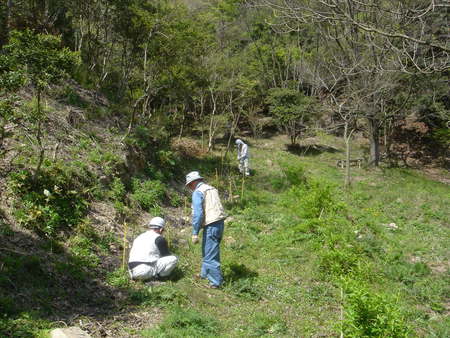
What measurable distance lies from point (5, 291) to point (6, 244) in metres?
1.10

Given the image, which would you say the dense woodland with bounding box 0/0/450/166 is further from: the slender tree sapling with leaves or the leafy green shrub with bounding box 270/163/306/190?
the leafy green shrub with bounding box 270/163/306/190

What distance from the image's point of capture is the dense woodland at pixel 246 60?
20.7ft

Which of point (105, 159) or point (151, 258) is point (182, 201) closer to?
point (105, 159)

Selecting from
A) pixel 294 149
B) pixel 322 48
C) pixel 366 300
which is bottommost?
pixel 294 149

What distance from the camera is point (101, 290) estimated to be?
538 cm

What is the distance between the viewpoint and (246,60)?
87.6 ft

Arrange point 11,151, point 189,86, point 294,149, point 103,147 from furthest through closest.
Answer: point 294,149
point 189,86
point 103,147
point 11,151

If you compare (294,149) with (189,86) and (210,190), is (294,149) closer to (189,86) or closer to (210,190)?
(189,86)

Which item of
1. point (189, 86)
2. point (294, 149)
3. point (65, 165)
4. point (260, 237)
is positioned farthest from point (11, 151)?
point (294, 149)

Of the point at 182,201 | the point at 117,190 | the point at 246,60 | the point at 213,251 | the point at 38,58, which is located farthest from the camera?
the point at 246,60

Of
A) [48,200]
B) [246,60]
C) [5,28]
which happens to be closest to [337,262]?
[48,200]

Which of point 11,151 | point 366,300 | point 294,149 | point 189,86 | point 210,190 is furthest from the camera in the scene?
point 294,149

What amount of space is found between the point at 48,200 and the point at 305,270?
14.1ft

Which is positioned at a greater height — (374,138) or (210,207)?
(210,207)
